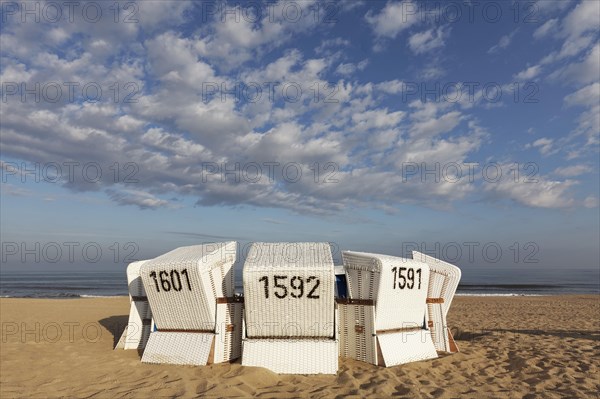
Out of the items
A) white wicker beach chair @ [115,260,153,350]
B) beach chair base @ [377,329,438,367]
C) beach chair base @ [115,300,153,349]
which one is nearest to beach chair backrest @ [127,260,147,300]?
white wicker beach chair @ [115,260,153,350]

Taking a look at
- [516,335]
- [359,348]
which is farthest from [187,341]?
[516,335]

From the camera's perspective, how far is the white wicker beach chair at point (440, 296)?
30.3 ft

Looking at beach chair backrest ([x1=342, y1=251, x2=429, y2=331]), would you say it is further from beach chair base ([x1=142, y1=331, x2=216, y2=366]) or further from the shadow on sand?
the shadow on sand

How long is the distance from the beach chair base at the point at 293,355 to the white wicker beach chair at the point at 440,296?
3168 millimetres

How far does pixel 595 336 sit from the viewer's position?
11.6 meters

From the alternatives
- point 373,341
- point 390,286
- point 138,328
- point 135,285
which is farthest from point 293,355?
point 135,285

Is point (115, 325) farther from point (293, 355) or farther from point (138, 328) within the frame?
point (293, 355)

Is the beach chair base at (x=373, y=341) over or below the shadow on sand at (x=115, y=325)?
over

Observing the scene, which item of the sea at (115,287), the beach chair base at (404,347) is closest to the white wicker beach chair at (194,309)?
the beach chair base at (404,347)

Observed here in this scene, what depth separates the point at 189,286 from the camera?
7.71 m

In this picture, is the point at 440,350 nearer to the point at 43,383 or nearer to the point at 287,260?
the point at 287,260

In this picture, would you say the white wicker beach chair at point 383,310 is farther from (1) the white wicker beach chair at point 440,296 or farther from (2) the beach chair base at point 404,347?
(1) the white wicker beach chair at point 440,296

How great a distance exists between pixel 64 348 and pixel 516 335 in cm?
1213

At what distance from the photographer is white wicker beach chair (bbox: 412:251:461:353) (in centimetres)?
924
